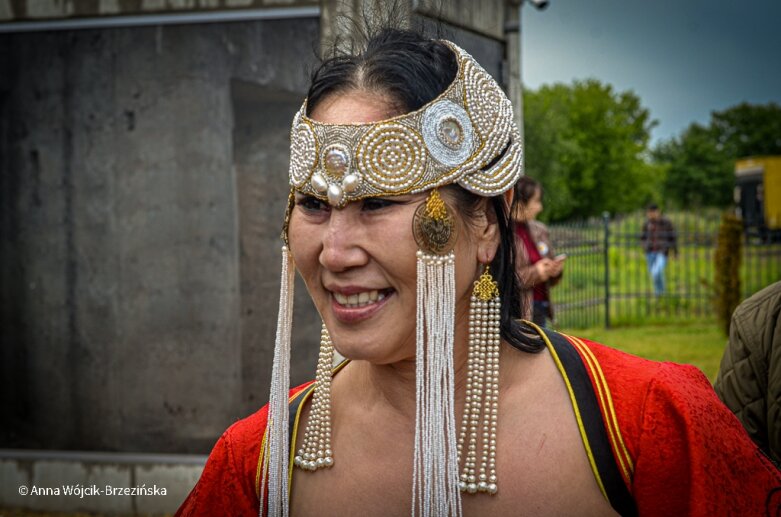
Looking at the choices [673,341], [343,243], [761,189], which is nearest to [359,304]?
[343,243]

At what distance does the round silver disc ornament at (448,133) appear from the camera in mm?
1753

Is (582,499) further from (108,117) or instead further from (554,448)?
(108,117)

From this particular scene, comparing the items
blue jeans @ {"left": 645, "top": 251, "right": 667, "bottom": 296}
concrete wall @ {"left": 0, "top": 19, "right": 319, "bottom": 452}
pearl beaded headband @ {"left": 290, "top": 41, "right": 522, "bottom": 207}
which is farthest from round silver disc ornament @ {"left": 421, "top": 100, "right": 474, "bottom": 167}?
blue jeans @ {"left": 645, "top": 251, "right": 667, "bottom": 296}

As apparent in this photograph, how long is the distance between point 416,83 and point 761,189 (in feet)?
106

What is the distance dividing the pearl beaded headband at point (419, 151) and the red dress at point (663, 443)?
0.52 m

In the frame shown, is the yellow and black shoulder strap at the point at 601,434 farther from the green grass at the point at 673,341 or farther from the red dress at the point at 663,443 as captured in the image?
the green grass at the point at 673,341

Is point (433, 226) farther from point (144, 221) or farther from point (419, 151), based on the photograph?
point (144, 221)

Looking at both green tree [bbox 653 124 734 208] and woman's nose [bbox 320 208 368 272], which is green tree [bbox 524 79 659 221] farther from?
woman's nose [bbox 320 208 368 272]

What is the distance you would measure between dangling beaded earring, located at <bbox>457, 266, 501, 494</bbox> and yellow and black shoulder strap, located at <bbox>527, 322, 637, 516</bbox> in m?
0.18

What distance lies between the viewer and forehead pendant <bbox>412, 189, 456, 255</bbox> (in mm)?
1727

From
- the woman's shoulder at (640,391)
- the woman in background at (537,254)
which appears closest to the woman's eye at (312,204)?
the woman's shoulder at (640,391)

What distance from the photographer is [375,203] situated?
5.79 feet

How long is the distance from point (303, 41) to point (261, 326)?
1.83 meters

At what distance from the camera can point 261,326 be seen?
16.3 ft
